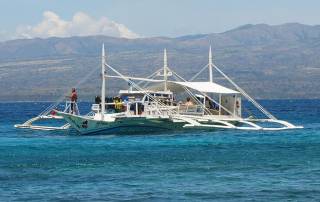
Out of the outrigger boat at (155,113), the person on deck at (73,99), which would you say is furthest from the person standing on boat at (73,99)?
the outrigger boat at (155,113)

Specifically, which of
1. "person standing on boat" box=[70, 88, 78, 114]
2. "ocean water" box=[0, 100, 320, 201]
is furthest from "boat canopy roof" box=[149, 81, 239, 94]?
"ocean water" box=[0, 100, 320, 201]

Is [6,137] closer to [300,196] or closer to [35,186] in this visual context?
[35,186]

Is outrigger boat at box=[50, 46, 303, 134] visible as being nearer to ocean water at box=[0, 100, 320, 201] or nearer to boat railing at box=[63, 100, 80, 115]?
boat railing at box=[63, 100, 80, 115]

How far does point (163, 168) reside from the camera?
5331 cm

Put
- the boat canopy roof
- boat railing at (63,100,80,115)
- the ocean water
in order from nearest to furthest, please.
A: the ocean water, boat railing at (63,100,80,115), the boat canopy roof

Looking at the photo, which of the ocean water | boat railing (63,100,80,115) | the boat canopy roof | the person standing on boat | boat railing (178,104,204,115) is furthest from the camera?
the boat canopy roof

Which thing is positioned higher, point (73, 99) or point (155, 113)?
point (73, 99)

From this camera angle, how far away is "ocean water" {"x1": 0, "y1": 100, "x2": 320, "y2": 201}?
1674 inches

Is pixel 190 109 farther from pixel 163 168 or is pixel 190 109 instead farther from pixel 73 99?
pixel 163 168

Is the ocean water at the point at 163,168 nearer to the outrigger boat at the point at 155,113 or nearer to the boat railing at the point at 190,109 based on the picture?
the outrigger boat at the point at 155,113

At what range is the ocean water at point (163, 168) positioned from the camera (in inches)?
1674

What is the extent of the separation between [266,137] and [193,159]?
21.7 m

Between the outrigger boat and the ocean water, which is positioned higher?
the outrigger boat

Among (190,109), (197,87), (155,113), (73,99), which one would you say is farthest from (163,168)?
(197,87)
